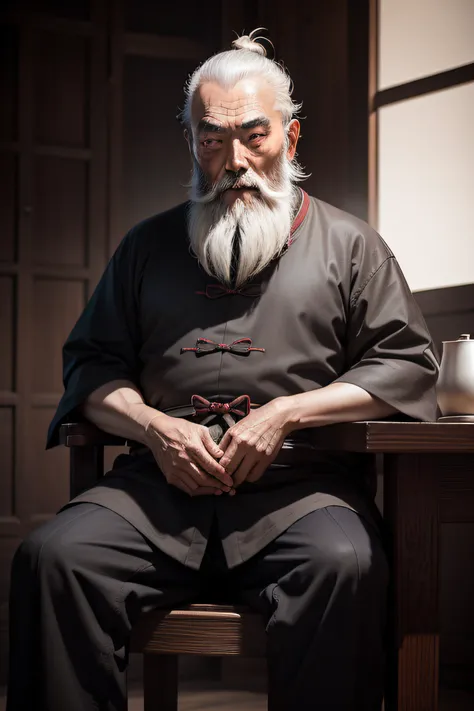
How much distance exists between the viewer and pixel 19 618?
173 cm

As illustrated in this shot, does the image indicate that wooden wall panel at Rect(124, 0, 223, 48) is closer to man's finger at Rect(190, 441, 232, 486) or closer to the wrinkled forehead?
the wrinkled forehead

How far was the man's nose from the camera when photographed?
2.12m

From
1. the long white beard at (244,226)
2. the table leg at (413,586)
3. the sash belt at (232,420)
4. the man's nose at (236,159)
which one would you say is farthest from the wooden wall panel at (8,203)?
the table leg at (413,586)

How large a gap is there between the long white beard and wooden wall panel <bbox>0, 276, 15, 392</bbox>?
1.65 m

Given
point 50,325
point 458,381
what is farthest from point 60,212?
point 458,381

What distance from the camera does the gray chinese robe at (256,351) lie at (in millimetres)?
1895

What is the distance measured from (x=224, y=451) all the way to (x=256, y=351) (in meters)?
0.28

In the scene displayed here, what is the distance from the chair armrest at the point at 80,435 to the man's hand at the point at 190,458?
0.65ft

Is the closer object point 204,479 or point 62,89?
point 204,479

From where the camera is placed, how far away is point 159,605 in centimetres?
182

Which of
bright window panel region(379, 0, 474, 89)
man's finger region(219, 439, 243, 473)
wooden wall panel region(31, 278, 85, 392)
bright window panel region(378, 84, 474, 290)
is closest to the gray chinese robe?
man's finger region(219, 439, 243, 473)

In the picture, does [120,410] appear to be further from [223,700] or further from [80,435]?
[223,700]

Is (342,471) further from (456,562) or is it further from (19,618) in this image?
(456,562)

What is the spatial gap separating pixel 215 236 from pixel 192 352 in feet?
0.96
